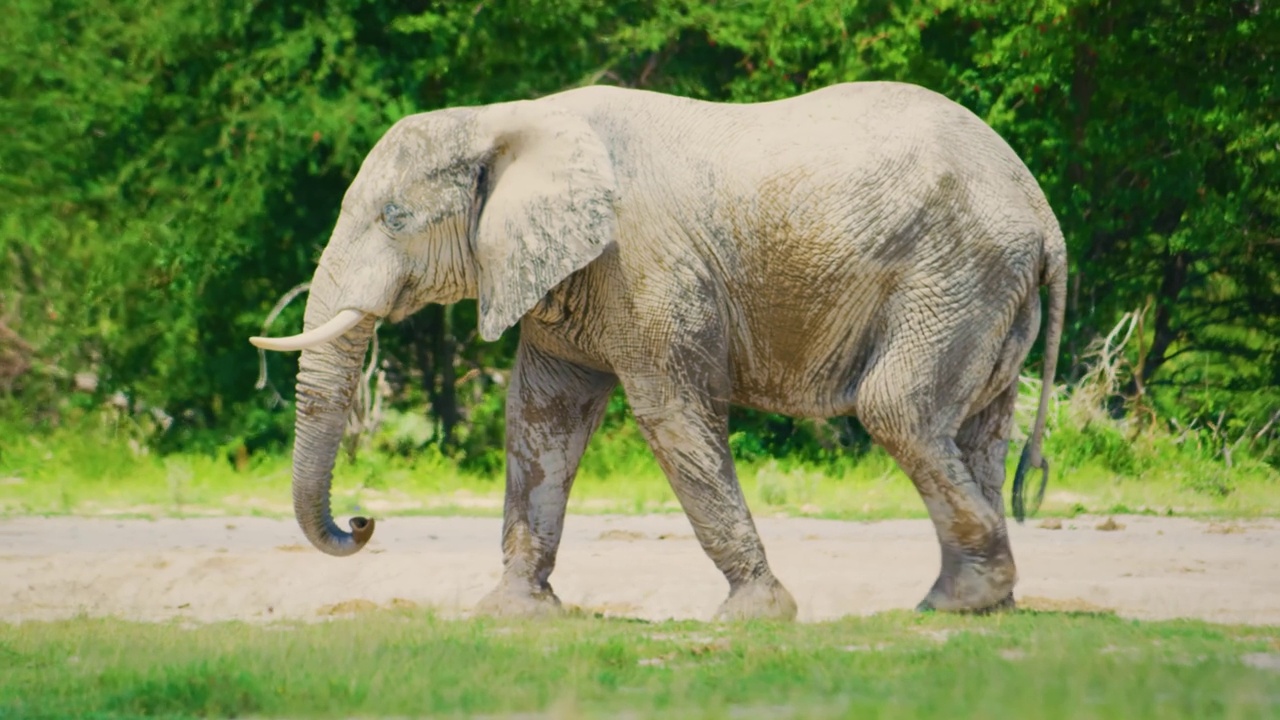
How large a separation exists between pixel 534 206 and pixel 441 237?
1.62 ft

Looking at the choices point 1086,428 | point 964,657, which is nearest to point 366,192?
point 964,657

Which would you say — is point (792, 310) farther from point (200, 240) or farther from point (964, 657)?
point (200, 240)

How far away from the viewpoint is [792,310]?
29.5ft

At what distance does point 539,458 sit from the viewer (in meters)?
9.50

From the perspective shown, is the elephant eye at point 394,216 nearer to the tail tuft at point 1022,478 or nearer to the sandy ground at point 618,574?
the sandy ground at point 618,574

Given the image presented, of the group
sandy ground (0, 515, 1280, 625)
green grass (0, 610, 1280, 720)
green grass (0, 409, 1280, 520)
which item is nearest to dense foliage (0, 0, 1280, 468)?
green grass (0, 409, 1280, 520)

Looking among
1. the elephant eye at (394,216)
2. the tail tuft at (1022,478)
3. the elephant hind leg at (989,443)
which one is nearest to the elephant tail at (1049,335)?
the tail tuft at (1022,478)

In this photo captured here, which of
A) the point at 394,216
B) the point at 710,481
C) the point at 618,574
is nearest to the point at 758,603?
the point at 710,481

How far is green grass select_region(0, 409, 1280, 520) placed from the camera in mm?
15406

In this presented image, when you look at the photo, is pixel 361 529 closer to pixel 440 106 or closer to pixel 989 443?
pixel 989 443

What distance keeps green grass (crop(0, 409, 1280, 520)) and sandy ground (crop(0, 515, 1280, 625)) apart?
1.79 meters

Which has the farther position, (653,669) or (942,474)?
(942,474)

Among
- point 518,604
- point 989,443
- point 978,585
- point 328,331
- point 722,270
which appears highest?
point 722,270

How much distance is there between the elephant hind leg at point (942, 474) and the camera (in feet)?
29.6
